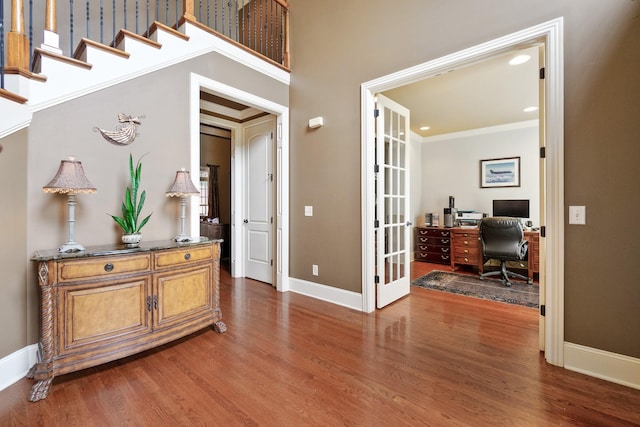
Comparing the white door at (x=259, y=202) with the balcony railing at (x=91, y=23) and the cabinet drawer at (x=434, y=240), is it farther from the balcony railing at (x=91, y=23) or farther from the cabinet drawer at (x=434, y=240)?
the cabinet drawer at (x=434, y=240)

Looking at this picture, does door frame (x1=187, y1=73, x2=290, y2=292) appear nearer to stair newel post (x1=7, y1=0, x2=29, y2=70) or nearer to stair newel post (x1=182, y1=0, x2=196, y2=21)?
stair newel post (x1=182, y1=0, x2=196, y2=21)

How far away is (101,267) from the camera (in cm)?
179

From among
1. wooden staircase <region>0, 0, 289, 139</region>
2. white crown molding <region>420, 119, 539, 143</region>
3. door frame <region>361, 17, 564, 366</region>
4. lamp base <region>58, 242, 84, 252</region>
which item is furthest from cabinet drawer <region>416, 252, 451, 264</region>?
lamp base <region>58, 242, 84, 252</region>

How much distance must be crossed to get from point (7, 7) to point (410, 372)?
487 centimetres

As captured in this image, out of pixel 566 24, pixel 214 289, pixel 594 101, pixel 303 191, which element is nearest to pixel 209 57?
pixel 303 191

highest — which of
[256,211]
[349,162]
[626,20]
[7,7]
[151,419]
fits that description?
[7,7]

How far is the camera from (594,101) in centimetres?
179

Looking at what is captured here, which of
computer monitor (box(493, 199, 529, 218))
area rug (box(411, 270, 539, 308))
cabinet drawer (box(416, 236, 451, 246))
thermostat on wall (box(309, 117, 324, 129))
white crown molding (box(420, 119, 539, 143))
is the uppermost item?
white crown molding (box(420, 119, 539, 143))

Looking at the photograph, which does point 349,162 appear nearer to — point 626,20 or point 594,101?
point 594,101

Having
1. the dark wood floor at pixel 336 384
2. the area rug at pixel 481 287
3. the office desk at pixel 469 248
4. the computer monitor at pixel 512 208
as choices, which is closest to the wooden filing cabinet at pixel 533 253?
the office desk at pixel 469 248

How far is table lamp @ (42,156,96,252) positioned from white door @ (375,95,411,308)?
2487mm

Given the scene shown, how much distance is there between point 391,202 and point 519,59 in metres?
2.00

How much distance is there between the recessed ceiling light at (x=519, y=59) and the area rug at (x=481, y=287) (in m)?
2.69

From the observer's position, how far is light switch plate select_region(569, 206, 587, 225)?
1.82 m
